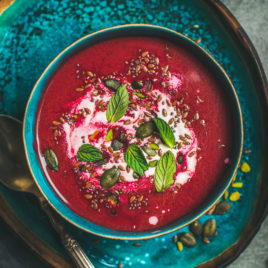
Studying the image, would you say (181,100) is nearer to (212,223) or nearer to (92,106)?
(92,106)

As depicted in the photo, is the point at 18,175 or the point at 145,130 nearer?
the point at 145,130

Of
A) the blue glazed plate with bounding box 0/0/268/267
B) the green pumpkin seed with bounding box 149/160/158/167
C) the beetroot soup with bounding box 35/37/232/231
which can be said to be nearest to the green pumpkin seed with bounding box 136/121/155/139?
the beetroot soup with bounding box 35/37/232/231

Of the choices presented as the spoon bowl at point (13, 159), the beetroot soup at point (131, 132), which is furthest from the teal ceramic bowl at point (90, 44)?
the spoon bowl at point (13, 159)

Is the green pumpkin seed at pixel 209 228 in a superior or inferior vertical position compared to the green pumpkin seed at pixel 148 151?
inferior

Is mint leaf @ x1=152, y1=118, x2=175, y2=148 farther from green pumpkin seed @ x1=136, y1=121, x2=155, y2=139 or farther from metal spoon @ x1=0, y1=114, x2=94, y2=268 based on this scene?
metal spoon @ x1=0, y1=114, x2=94, y2=268

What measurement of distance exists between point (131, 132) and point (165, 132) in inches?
5.4

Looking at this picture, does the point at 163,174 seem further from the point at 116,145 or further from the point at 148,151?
the point at 116,145

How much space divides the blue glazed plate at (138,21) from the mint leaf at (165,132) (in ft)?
1.17

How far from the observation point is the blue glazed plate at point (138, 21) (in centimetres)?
130

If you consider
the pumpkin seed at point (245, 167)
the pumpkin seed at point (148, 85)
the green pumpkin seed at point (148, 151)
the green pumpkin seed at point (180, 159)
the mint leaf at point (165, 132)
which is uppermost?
the pumpkin seed at point (148, 85)

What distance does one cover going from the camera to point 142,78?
4.09 ft

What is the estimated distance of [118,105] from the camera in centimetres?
121

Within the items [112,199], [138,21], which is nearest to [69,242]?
[112,199]

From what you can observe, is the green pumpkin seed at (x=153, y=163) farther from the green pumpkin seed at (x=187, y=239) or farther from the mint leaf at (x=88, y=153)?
the green pumpkin seed at (x=187, y=239)
